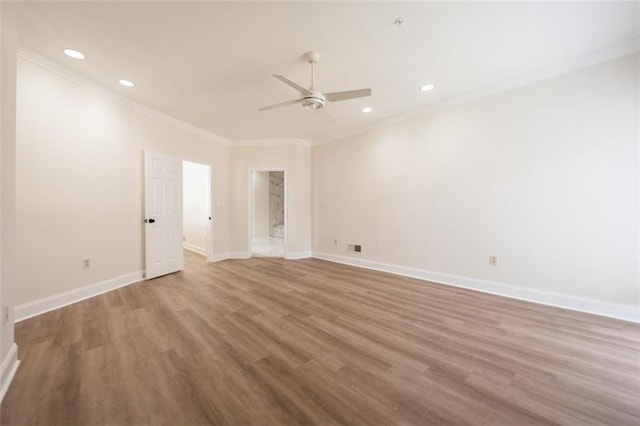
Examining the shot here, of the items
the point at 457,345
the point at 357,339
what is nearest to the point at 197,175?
the point at 357,339

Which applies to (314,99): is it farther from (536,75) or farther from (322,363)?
(536,75)

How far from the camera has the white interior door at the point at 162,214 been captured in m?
3.86

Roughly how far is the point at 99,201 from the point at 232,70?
253 centimetres

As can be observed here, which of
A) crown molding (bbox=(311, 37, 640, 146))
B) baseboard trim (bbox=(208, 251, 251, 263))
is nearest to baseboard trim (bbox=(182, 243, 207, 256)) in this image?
baseboard trim (bbox=(208, 251, 251, 263))

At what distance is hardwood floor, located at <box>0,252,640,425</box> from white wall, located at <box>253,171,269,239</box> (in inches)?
211

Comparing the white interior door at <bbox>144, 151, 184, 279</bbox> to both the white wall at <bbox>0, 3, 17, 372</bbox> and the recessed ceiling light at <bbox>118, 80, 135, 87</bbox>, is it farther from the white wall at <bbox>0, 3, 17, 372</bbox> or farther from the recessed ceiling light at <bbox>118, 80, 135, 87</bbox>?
the white wall at <bbox>0, 3, 17, 372</bbox>

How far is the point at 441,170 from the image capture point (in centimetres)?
375

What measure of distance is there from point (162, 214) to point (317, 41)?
3637mm

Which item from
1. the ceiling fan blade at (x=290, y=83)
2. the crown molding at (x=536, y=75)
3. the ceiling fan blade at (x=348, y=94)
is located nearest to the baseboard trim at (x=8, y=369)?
A: the ceiling fan blade at (x=290, y=83)

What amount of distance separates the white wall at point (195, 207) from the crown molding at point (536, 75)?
477cm

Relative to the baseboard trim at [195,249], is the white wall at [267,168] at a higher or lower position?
higher

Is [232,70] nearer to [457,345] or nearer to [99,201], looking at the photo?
[99,201]

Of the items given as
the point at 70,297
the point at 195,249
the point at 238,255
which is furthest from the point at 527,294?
the point at 195,249

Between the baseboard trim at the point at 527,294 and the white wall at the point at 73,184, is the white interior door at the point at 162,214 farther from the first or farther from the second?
the baseboard trim at the point at 527,294
